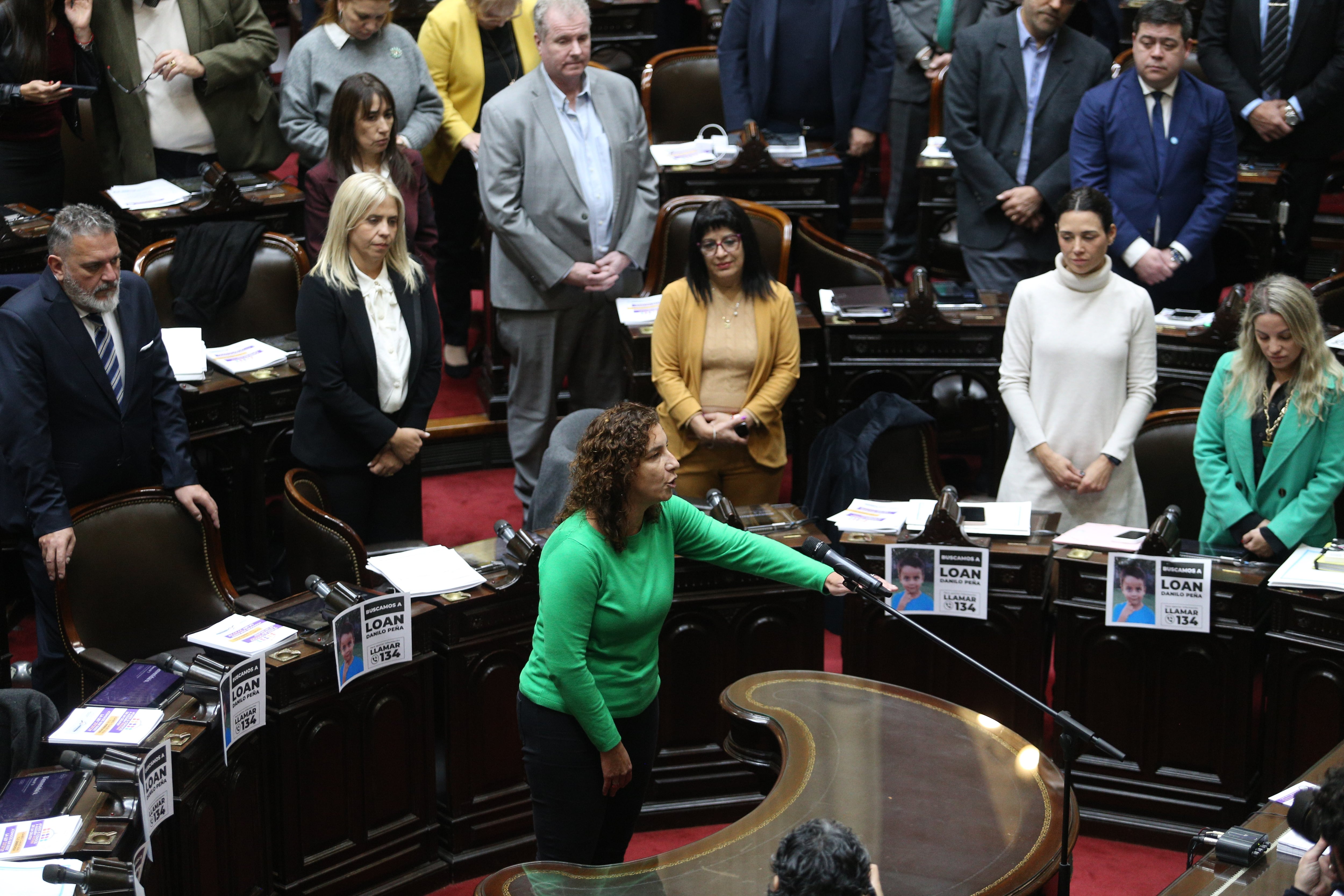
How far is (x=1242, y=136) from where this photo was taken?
20.2ft

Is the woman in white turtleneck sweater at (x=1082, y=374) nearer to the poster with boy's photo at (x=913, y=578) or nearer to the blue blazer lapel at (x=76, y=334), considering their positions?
the poster with boy's photo at (x=913, y=578)

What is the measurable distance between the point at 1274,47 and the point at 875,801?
4.22 m

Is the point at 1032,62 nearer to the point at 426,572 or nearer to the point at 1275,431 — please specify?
the point at 1275,431

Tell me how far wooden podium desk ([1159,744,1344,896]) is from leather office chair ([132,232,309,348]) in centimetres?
353

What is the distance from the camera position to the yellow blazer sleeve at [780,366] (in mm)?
4781

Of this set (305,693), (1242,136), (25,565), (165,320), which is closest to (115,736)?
(305,693)

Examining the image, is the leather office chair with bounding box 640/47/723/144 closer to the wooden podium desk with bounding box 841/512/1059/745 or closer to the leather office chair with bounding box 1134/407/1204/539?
the leather office chair with bounding box 1134/407/1204/539

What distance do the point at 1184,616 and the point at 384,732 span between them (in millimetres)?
2110

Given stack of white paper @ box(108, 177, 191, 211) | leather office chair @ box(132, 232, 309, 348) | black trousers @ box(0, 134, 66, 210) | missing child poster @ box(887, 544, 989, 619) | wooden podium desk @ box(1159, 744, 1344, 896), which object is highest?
black trousers @ box(0, 134, 66, 210)

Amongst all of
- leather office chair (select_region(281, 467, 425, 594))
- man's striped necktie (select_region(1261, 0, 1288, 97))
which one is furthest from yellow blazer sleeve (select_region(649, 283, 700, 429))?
man's striped necktie (select_region(1261, 0, 1288, 97))

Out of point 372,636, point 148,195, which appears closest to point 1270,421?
point 372,636

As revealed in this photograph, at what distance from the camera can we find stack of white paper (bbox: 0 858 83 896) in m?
2.65

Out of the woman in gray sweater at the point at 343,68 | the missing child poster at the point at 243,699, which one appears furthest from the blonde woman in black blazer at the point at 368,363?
the woman in gray sweater at the point at 343,68

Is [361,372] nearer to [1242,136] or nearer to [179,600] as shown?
[179,600]
